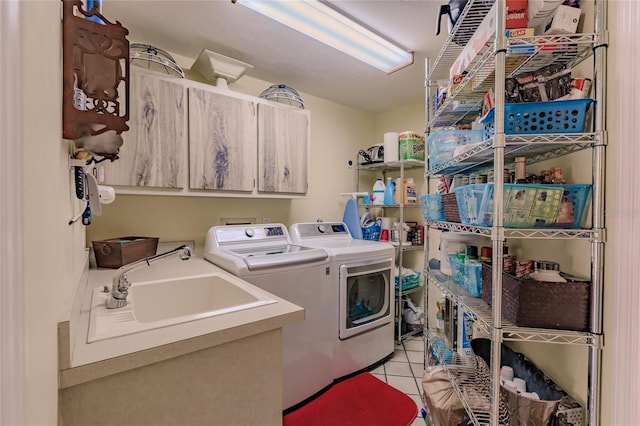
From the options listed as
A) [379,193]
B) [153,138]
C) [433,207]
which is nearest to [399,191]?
[379,193]

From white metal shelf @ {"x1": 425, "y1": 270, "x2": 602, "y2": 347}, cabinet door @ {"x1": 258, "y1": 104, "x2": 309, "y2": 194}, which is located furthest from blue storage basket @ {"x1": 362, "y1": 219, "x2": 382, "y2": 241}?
white metal shelf @ {"x1": 425, "y1": 270, "x2": 602, "y2": 347}

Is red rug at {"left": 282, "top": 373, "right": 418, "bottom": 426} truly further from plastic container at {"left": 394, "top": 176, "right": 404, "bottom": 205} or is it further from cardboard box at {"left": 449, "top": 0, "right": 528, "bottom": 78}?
cardboard box at {"left": 449, "top": 0, "right": 528, "bottom": 78}

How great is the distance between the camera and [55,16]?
68cm

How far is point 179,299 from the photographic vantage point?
150cm

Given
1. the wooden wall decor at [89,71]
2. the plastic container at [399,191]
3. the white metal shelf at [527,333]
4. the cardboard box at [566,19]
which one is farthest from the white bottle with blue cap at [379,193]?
the wooden wall decor at [89,71]

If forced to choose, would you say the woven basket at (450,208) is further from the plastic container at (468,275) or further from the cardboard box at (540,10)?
the cardboard box at (540,10)

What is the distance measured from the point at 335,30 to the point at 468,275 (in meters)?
1.64

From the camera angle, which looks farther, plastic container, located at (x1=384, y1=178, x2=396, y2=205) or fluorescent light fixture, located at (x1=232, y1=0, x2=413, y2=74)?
plastic container, located at (x1=384, y1=178, x2=396, y2=205)

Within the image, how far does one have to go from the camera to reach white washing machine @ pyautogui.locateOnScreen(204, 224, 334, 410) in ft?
5.78

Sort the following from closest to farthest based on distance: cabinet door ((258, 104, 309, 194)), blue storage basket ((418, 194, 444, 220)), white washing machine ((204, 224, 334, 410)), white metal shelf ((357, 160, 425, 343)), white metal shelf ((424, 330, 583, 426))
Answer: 1. white metal shelf ((424, 330, 583, 426))
2. blue storage basket ((418, 194, 444, 220))
3. white washing machine ((204, 224, 334, 410))
4. cabinet door ((258, 104, 309, 194))
5. white metal shelf ((357, 160, 425, 343))

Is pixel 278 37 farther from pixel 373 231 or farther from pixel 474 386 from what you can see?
pixel 474 386

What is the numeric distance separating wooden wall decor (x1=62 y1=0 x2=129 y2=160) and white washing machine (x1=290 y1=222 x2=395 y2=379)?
5.09ft

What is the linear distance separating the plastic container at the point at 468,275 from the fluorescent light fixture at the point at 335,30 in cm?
151

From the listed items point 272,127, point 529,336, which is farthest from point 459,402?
point 272,127
